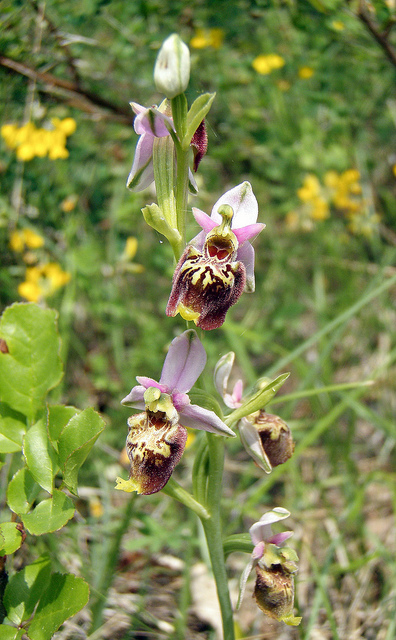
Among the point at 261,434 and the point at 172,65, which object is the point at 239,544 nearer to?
the point at 261,434

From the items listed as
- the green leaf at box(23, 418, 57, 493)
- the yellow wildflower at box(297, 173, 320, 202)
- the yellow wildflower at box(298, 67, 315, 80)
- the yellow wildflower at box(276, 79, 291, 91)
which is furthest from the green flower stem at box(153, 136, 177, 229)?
the yellow wildflower at box(276, 79, 291, 91)

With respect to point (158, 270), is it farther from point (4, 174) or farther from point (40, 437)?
point (40, 437)

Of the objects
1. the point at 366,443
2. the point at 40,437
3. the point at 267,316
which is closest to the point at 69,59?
the point at 267,316

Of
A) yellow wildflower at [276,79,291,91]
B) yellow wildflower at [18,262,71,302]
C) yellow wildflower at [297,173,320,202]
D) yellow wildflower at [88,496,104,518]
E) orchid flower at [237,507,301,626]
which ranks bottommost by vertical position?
yellow wildflower at [88,496,104,518]

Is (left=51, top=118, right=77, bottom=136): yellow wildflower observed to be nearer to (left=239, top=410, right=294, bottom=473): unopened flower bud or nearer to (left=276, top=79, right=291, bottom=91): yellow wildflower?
(left=276, top=79, right=291, bottom=91): yellow wildflower

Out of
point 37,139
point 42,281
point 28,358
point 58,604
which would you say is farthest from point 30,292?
point 58,604

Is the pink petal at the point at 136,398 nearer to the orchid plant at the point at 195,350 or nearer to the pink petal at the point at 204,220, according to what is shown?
the orchid plant at the point at 195,350
